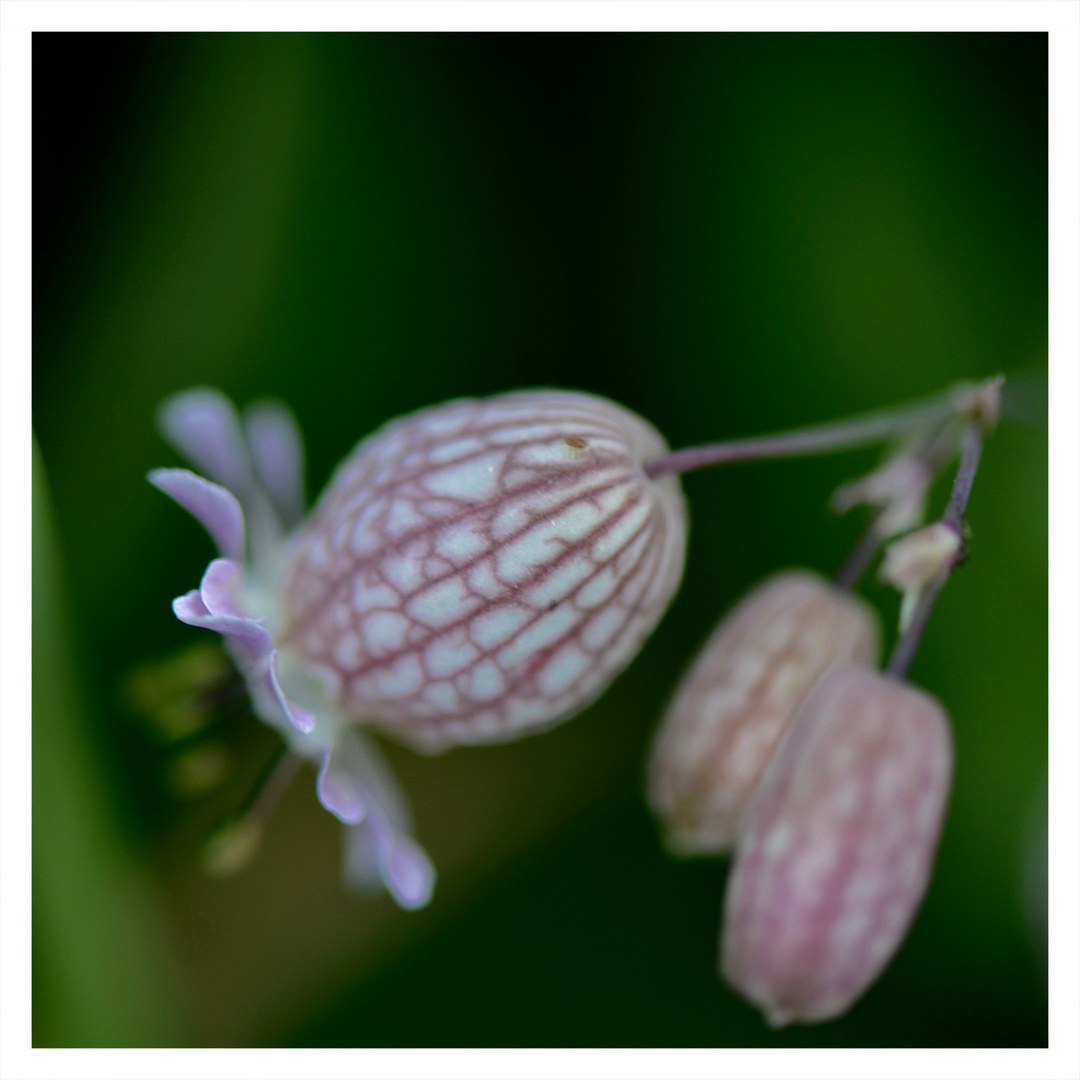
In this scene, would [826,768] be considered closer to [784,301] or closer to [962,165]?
[784,301]

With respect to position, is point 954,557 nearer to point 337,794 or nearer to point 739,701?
point 739,701

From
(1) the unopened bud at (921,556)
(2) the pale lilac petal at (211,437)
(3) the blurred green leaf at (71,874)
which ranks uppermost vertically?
(2) the pale lilac petal at (211,437)

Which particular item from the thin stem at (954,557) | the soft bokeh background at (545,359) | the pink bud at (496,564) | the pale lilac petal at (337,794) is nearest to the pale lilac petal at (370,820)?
the pale lilac petal at (337,794)

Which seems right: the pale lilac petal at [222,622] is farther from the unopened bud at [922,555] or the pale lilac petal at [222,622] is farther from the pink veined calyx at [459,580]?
the unopened bud at [922,555]

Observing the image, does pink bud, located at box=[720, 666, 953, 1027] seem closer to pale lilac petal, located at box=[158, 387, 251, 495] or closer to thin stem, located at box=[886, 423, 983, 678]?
thin stem, located at box=[886, 423, 983, 678]

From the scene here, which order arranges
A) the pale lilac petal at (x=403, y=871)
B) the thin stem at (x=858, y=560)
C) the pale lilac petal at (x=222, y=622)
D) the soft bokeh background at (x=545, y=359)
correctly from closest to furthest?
the pale lilac petal at (x=222, y=622) < the pale lilac petal at (x=403, y=871) < the thin stem at (x=858, y=560) < the soft bokeh background at (x=545, y=359)

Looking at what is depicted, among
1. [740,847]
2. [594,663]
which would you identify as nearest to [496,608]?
[594,663]

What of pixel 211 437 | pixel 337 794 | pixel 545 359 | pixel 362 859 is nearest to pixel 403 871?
pixel 337 794
